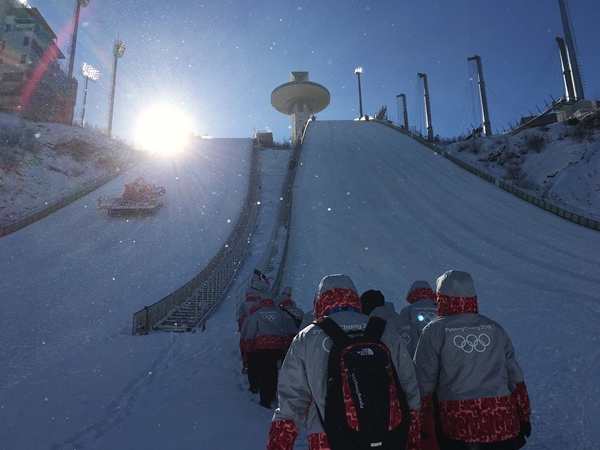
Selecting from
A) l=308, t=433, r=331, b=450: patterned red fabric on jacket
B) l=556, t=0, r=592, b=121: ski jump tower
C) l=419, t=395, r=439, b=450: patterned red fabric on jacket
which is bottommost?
l=419, t=395, r=439, b=450: patterned red fabric on jacket

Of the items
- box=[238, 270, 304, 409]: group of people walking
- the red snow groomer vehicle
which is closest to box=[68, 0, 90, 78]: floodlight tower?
the red snow groomer vehicle

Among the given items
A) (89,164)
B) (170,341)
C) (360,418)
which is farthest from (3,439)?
(89,164)

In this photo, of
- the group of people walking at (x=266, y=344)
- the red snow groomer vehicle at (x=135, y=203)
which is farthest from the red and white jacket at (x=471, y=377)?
the red snow groomer vehicle at (x=135, y=203)

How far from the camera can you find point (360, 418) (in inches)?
83.0

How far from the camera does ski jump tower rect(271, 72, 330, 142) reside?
55.1m

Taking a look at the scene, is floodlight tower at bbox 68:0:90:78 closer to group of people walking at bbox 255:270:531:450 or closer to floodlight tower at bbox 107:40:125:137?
floodlight tower at bbox 107:40:125:137

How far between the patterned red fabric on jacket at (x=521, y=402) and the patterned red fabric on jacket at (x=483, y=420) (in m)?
0.05

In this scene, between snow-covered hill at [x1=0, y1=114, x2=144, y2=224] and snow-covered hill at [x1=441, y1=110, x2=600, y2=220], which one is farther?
snow-covered hill at [x1=0, y1=114, x2=144, y2=224]

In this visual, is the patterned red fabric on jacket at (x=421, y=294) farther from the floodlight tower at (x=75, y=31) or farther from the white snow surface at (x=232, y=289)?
the floodlight tower at (x=75, y=31)

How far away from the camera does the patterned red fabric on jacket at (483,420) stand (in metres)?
2.71

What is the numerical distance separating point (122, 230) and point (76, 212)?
507 centimetres

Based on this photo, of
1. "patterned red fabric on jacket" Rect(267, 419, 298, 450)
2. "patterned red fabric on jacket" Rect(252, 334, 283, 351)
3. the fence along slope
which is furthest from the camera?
the fence along slope

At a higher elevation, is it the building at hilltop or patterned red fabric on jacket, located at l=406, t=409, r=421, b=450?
the building at hilltop

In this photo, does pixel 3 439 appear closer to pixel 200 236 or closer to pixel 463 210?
pixel 200 236
